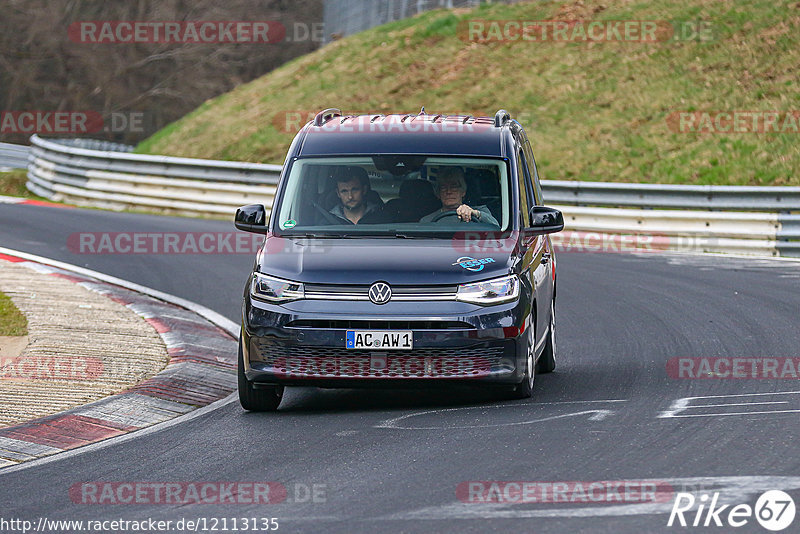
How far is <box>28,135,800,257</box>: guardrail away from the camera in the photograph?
20922 mm

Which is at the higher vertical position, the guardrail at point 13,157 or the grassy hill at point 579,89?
the grassy hill at point 579,89

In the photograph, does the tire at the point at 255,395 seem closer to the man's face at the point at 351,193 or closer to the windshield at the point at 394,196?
the windshield at the point at 394,196

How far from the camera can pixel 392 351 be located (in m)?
8.68

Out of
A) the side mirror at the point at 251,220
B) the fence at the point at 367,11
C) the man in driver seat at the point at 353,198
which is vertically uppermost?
the fence at the point at 367,11

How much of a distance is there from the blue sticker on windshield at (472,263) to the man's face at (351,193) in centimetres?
120

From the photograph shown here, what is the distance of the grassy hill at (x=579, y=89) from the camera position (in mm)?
27219

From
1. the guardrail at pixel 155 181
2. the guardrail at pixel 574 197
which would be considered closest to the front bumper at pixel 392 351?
the guardrail at pixel 574 197

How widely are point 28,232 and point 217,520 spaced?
52.6ft

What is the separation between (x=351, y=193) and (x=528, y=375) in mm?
1905

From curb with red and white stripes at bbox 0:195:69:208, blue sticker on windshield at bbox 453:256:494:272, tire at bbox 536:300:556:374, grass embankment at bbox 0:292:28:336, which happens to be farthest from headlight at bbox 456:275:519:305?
curb with red and white stripes at bbox 0:195:69:208

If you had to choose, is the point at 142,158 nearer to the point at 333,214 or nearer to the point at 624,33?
the point at 624,33

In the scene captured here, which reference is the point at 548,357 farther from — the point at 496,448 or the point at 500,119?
the point at 496,448

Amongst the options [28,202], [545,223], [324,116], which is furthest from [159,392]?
[28,202]

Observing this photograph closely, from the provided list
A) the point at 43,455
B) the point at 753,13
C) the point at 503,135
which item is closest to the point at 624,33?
the point at 753,13
